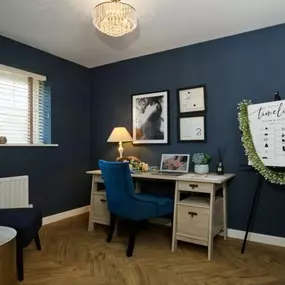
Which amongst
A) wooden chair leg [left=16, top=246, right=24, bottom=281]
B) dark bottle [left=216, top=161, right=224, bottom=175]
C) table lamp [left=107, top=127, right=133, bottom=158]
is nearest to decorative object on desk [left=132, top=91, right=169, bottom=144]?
table lamp [left=107, top=127, right=133, bottom=158]

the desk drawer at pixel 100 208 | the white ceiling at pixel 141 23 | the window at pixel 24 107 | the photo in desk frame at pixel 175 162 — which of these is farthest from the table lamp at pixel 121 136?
the white ceiling at pixel 141 23

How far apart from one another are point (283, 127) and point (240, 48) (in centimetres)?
111

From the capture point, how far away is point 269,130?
2.36 metres

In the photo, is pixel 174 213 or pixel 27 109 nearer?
pixel 174 213

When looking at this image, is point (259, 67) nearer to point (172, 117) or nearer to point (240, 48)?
point (240, 48)

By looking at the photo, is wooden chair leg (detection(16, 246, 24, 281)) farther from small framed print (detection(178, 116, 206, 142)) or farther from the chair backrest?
small framed print (detection(178, 116, 206, 142))

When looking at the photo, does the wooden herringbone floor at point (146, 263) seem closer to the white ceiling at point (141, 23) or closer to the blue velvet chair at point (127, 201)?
the blue velvet chair at point (127, 201)

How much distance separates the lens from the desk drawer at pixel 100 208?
120 inches

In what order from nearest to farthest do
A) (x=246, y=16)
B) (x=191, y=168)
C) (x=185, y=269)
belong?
(x=185, y=269) → (x=246, y=16) → (x=191, y=168)

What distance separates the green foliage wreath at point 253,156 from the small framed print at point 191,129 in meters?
0.61

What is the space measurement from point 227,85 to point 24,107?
2499mm

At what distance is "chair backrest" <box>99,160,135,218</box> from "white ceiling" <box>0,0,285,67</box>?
1.46m

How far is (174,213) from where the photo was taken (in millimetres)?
2590

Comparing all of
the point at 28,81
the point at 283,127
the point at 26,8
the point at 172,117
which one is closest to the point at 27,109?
the point at 28,81
